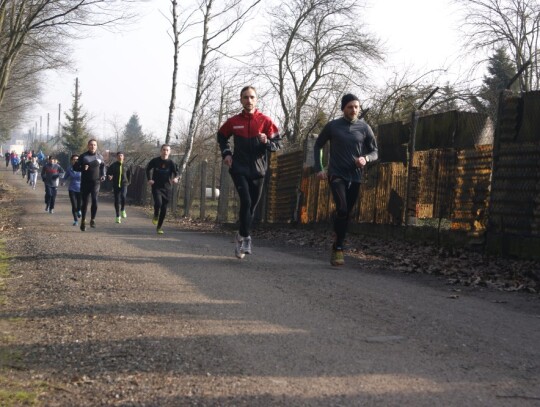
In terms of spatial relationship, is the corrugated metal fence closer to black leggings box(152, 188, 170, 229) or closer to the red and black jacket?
the red and black jacket

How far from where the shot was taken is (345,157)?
29.4 feet

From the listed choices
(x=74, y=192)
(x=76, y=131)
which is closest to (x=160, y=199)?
(x=74, y=192)

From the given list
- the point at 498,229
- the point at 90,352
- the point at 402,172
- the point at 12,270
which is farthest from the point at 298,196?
the point at 90,352

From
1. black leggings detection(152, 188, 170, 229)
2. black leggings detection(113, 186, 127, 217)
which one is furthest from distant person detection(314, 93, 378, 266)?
black leggings detection(113, 186, 127, 217)

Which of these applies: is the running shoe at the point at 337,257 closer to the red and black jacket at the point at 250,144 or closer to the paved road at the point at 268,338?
the paved road at the point at 268,338

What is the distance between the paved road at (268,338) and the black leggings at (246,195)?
75 centimetres

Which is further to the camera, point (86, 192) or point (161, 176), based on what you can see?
point (161, 176)

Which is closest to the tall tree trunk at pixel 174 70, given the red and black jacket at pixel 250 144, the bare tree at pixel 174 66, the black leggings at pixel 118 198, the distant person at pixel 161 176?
the bare tree at pixel 174 66

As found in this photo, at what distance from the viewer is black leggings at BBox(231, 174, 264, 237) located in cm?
920

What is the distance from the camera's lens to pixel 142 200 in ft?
120

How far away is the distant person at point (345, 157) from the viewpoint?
8.96 meters

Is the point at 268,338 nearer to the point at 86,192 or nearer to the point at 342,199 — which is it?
the point at 342,199

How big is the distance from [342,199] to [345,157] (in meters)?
0.53

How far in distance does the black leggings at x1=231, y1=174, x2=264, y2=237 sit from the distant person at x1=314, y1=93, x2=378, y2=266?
2.82ft
